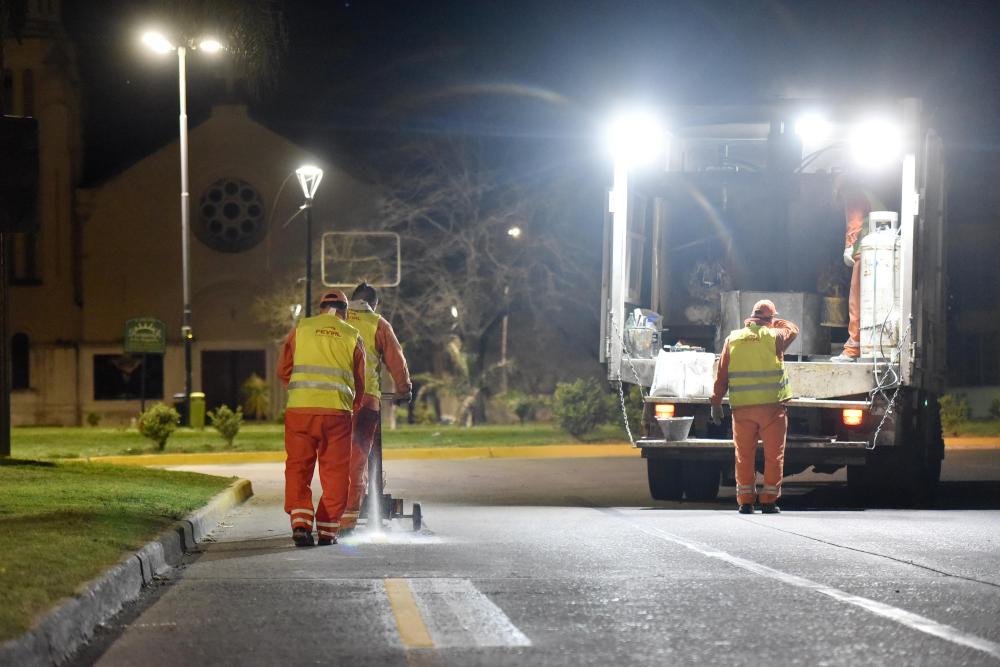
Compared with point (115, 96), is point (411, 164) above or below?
below

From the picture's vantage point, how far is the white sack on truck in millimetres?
13344

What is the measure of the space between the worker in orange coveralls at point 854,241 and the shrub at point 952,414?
558 inches

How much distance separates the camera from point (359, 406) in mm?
10219

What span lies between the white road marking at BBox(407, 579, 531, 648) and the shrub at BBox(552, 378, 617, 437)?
1900 centimetres

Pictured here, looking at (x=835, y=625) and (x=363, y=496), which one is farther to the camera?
(x=363, y=496)

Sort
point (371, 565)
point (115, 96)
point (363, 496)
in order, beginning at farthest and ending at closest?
point (115, 96) < point (363, 496) < point (371, 565)

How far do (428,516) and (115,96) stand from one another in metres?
38.5

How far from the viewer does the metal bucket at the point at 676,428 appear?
1313 cm

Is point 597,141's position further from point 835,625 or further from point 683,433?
point 835,625

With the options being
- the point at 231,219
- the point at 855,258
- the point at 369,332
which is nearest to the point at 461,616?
the point at 369,332

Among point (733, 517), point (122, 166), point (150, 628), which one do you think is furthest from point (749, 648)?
point (122, 166)

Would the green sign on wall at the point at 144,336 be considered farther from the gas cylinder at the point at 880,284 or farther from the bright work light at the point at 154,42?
the gas cylinder at the point at 880,284

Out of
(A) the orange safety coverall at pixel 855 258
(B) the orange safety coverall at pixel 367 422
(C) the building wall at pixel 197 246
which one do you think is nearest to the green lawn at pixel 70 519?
(B) the orange safety coverall at pixel 367 422

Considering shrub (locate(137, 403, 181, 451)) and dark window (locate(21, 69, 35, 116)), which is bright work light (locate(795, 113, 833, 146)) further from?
dark window (locate(21, 69, 35, 116))
